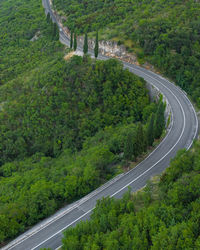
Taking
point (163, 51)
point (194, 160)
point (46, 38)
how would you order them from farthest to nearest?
1. point (46, 38)
2. point (163, 51)
3. point (194, 160)

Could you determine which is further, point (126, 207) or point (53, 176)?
point (53, 176)

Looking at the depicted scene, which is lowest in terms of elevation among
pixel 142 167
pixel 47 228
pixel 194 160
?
pixel 47 228

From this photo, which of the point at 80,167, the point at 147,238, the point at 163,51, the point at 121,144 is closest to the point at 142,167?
the point at 121,144

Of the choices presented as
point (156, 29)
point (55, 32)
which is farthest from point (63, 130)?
point (55, 32)

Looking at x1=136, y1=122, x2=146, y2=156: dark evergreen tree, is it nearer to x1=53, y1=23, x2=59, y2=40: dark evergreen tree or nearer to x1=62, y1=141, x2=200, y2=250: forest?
x1=62, y1=141, x2=200, y2=250: forest

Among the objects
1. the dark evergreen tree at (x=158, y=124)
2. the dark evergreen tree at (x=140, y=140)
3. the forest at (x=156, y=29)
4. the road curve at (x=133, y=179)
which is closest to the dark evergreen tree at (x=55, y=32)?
the forest at (x=156, y=29)

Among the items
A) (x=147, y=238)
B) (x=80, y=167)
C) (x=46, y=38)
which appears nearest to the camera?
(x=147, y=238)

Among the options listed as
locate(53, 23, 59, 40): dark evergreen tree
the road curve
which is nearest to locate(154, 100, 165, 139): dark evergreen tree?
the road curve

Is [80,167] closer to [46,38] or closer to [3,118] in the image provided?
[3,118]
